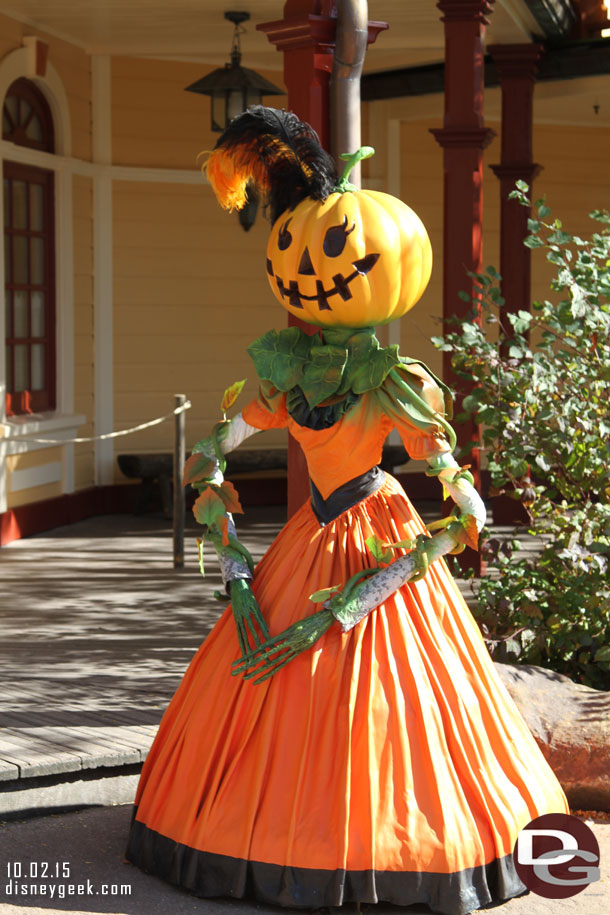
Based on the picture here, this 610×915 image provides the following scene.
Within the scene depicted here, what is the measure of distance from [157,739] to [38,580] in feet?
13.5

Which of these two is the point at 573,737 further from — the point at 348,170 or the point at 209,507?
the point at 348,170

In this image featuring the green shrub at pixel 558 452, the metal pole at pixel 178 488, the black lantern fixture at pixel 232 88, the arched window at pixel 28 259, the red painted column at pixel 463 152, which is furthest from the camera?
the arched window at pixel 28 259

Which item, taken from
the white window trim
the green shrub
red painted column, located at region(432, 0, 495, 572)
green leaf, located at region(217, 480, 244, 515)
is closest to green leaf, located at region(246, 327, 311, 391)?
green leaf, located at region(217, 480, 244, 515)

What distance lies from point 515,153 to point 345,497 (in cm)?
636

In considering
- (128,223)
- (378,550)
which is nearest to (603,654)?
(378,550)

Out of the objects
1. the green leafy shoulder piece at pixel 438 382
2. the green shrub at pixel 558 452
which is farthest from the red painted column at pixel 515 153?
the green leafy shoulder piece at pixel 438 382

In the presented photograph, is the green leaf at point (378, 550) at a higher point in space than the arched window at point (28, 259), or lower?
lower

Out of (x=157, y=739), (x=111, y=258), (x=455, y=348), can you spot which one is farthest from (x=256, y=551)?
(x=157, y=739)

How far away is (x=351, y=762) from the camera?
3.04 m

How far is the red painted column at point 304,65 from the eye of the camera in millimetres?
4395

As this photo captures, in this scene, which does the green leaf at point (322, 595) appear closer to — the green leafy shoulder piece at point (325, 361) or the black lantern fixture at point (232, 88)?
the green leafy shoulder piece at point (325, 361)

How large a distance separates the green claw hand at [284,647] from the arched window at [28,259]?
19.8 feet

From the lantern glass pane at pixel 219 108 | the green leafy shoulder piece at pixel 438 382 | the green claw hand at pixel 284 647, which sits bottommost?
the green claw hand at pixel 284 647

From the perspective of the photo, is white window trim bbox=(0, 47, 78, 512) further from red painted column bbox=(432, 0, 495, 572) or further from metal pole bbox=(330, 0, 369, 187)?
metal pole bbox=(330, 0, 369, 187)
